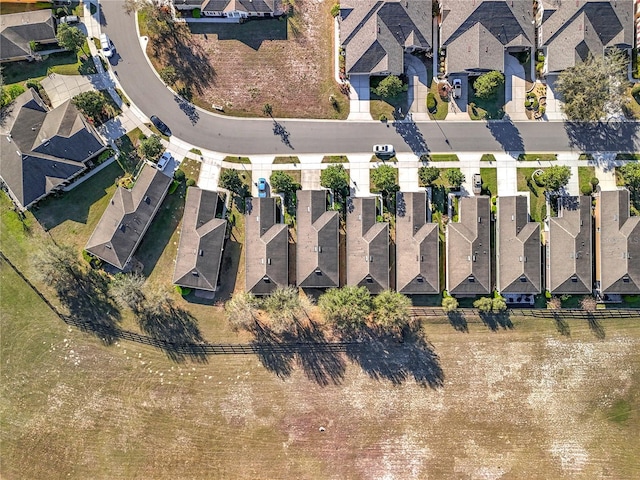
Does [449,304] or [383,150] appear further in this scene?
[383,150]

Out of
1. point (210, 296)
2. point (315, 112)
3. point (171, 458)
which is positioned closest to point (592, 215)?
point (315, 112)

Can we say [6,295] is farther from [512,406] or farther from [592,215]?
[592,215]

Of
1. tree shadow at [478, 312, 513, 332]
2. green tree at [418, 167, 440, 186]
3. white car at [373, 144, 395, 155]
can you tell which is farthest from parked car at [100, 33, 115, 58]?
tree shadow at [478, 312, 513, 332]

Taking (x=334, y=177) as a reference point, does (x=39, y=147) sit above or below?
above

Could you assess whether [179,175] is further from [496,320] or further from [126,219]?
[496,320]

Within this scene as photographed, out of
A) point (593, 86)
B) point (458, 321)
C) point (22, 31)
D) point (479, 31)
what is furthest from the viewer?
point (458, 321)

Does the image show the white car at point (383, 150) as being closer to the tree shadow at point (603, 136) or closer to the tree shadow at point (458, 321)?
the tree shadow at point (458, 321)

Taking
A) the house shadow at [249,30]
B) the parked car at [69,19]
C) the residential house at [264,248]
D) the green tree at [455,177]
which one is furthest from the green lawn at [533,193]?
the parked car at [69,19]

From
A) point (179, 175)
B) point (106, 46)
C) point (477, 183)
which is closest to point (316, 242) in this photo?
point (179, 175)

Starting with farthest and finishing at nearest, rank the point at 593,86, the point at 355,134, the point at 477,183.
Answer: the point at 355,134 → the point at 477,183 → the point at 593,86
